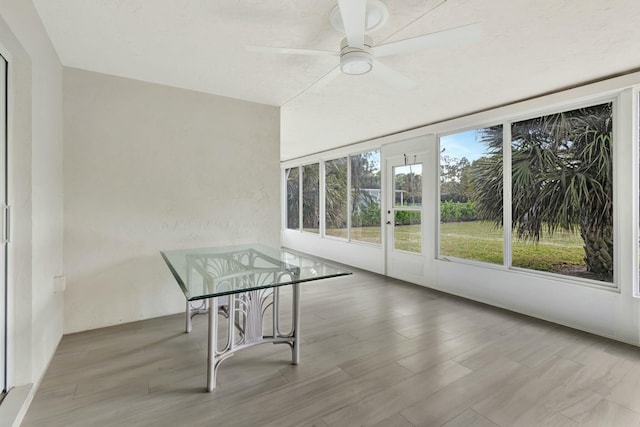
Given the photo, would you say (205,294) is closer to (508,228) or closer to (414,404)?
(414,404)

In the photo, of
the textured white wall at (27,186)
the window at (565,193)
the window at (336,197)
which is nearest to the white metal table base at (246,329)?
the textured white wall at (27,186)

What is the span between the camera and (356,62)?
1.98 meters

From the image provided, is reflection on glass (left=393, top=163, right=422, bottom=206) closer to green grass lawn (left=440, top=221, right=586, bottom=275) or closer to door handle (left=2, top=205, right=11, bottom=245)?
green grass lawn (left=440, top=221, right=586, bottom=275)

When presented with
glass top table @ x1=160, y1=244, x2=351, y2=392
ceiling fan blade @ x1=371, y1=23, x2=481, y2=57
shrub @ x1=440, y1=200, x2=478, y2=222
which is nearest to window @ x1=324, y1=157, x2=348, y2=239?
shrub @ x1=440, y1=200, x2=478, y2=222

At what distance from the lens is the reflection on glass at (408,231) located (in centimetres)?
460

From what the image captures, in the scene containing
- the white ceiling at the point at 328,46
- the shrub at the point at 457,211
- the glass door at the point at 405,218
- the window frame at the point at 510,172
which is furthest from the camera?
the glass door at the point at 405,218

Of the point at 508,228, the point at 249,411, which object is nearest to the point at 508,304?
the point at 508,228

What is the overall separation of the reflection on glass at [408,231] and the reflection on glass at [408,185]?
165 millimetres

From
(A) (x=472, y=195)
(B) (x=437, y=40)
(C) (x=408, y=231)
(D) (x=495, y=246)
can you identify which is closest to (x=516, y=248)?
(D) (x=495, y=246)

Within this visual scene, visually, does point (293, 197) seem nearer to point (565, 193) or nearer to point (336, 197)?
point (336, 197)

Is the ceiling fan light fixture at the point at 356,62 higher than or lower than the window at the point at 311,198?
higher

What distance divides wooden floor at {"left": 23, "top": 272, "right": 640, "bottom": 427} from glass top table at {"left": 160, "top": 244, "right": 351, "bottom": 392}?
187 mm

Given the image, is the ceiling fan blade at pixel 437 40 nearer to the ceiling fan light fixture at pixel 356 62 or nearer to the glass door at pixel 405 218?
the ceiling fan light fixture at pixel 356 62

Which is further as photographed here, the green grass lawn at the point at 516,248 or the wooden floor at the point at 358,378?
the green grass lawn at the point at 516,248
